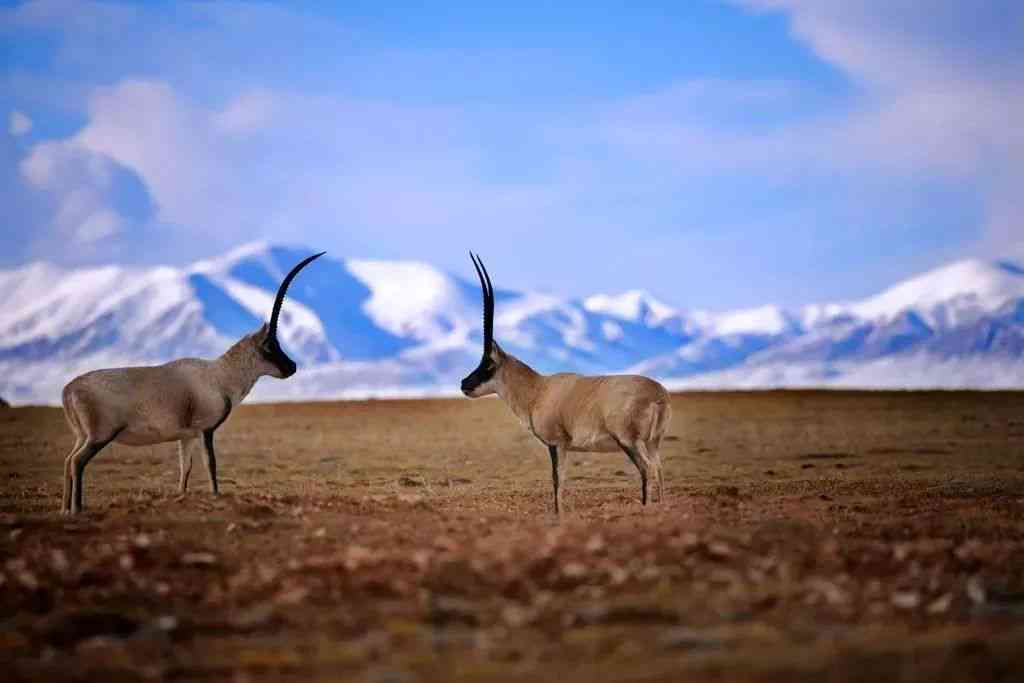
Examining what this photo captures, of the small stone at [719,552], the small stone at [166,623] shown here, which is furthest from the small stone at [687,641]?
the small stone at [166,623]

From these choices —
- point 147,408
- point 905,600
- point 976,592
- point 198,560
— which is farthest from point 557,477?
point 905,600

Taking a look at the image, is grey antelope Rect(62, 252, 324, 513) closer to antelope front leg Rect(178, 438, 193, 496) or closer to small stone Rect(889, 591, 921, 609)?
antelope front leg Rect(178, 438, 193, 496)

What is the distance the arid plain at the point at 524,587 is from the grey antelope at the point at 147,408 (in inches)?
35.4

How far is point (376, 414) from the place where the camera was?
43344 millimetres

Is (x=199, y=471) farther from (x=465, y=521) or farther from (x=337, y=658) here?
(x=337, y=658)

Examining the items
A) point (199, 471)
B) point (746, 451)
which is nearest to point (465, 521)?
point (199, 471)

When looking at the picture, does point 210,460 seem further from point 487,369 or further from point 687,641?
point 687,641

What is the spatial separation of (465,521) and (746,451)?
55.2 feet

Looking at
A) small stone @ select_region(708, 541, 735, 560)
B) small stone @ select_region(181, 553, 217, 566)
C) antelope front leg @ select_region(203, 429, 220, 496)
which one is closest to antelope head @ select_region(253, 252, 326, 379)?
antelope front leg @ select_region(203, 429, 220, 496)

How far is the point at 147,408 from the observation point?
52.0ft

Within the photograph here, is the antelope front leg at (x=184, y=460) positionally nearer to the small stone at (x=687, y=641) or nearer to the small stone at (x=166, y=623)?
the small stone at (x=166, y=623)

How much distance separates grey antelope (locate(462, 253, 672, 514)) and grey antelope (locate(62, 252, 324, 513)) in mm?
3702

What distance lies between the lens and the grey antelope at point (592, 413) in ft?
53.8

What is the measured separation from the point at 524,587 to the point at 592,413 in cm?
726
